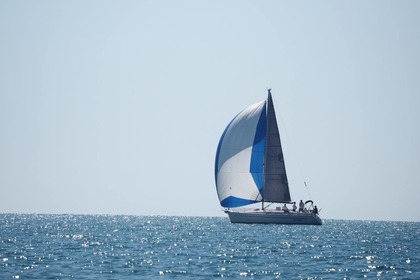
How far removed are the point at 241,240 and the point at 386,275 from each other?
23720 mm

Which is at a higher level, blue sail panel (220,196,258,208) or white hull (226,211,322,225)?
blue sail panel (220,196,258,208)

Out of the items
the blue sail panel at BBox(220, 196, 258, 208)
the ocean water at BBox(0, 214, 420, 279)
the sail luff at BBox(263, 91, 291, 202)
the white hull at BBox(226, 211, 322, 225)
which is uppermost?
the sail luff at BBox(263, 91, 291, 202)

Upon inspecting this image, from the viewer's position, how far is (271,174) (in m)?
77.1

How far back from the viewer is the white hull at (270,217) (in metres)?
76.1

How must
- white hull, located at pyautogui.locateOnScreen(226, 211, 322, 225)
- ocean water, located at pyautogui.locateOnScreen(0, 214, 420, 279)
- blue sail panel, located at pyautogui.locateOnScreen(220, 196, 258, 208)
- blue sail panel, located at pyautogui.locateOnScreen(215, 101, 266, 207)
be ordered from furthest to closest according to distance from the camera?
blue sail panel, located at pyautogui.locateOnScreen(220, 196, 258, 208)
white hull, located at pyautogui.locateOnScreen(226, 211, 322, 225)
blue sail panel, located at pyautogui.locateOnScreen(215, 101, 266, 207)
ocean water, located at pyautogui.locateOnScreen(0, 214, 420, 279)

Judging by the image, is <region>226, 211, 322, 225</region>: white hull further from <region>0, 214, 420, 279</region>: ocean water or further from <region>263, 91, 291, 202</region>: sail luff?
<region>0, 214, 420, 279</region>: ocean water

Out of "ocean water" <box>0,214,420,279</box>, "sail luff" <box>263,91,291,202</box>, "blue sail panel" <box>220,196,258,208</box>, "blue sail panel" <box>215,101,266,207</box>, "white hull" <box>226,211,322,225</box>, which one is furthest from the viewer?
"sail luff" <box>263,91,291,202</box>

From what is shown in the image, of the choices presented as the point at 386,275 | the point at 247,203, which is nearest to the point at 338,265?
the point at 386,275

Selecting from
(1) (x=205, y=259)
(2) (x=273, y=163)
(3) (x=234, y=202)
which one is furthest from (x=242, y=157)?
(1) (x=205, y=259)

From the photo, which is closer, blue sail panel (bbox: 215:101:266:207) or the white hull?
blue sail panel (bbox: 215:101:266:207)

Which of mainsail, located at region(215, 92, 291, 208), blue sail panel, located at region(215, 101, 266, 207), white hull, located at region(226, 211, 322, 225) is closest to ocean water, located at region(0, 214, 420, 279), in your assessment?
white hull, located at region(226, 211, 322, 225)

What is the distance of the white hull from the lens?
2997 inches

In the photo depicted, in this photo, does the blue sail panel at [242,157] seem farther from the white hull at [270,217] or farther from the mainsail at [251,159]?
the white hull at [270,217]

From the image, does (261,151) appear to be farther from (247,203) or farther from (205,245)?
(205,245)
